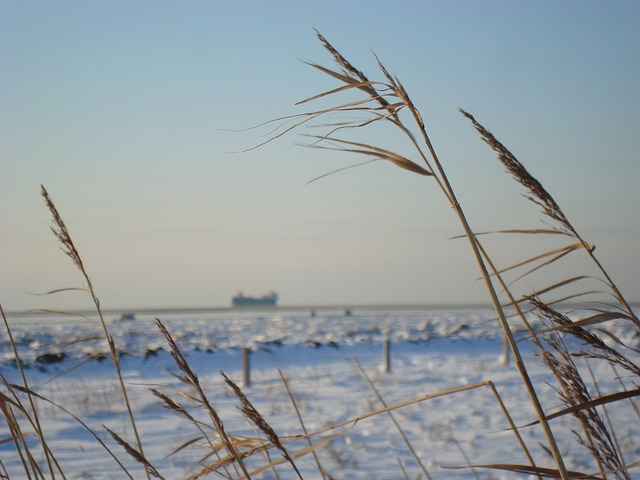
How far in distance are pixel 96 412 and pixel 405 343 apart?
12780 millimetres

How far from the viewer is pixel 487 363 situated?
592 inches

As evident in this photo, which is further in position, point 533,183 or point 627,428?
point 627,428

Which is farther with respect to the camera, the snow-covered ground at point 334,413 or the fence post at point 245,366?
the fence post at point 245,366

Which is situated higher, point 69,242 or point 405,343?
point 69,242

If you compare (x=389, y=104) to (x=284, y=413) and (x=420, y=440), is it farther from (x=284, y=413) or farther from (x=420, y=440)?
(x=284, y=413)

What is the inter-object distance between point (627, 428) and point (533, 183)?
7.34 m

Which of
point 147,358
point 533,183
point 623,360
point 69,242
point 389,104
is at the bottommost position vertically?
point 147,358

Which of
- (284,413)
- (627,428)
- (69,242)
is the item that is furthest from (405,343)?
(69,242)

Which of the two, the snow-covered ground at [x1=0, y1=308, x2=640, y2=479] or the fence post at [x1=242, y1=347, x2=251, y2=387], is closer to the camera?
the snow-covered ground at [x1=0, y1=308, x2=640, y2=479]

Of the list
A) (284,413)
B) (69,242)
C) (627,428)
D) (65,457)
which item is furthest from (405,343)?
(69,242)

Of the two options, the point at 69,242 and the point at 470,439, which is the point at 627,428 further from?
the point at 69,242

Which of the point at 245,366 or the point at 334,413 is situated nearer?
the point at 334,413

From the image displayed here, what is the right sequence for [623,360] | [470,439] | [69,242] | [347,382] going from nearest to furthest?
[623,360]
[69,242]
[470,439]
[347,382]

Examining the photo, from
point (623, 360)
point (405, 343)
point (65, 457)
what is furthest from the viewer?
point (405, 343)
